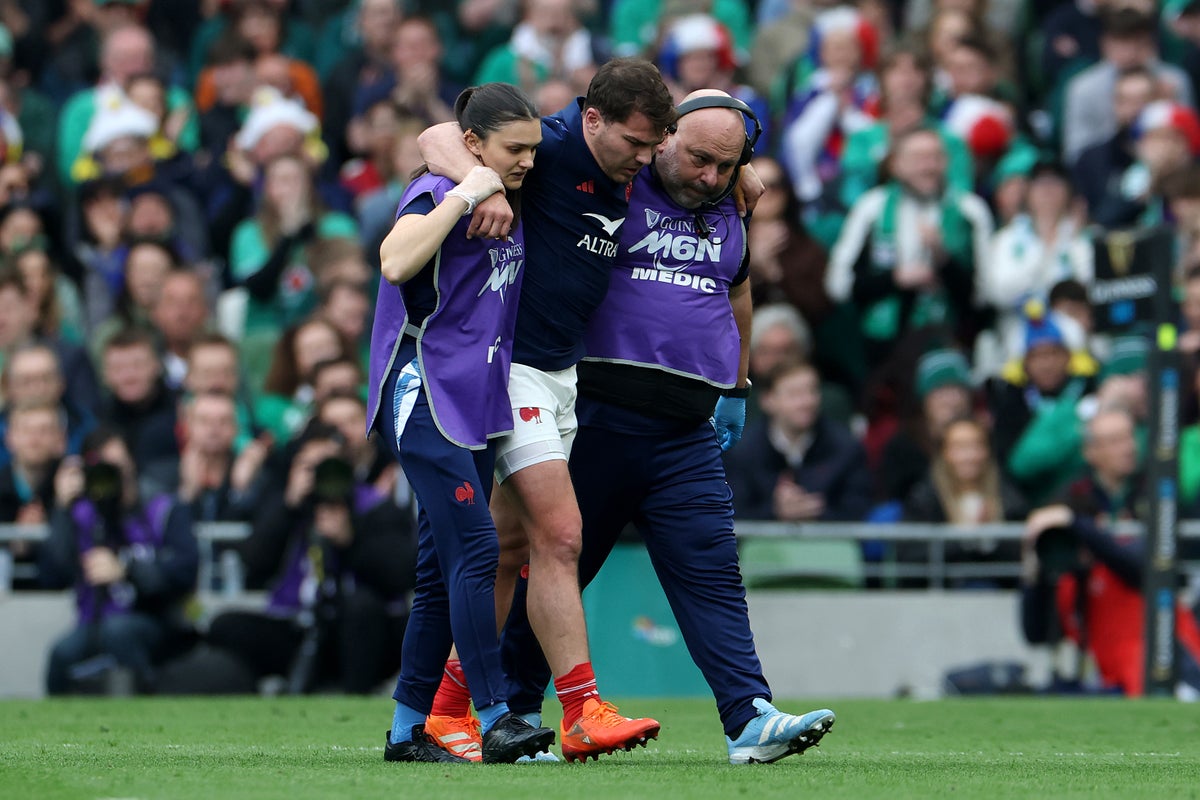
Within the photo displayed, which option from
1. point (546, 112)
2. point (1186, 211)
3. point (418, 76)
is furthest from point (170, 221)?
point (1186, 211)

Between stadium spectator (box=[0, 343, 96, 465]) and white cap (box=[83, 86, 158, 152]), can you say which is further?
white cap (box=[83, 86, 158, 152])

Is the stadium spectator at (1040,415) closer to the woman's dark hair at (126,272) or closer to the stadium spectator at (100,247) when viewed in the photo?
the woman's dark hair at (126,272)

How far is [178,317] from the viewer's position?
15.7 metres

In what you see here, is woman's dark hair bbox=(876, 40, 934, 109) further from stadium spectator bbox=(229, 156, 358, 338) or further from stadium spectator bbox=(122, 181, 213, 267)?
stadium spectator bbox=(122, 181, 213, 267)

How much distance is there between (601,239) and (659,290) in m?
0.29

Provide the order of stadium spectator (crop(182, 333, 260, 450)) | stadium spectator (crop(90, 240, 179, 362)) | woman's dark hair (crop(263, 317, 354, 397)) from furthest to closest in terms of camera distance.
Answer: stadium spectator (crop(90, 240, 179, 362))
woman's dark hair (crop(263, 317, 354, 397))
stadium spectator (crop(182, 333, 260, 450))

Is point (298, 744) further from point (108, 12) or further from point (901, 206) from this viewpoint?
point (108, 12)

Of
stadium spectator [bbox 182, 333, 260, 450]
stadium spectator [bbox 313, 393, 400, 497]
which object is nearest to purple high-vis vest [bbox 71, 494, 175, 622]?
stadium spectator [bbox 313, 393, 400, 497]

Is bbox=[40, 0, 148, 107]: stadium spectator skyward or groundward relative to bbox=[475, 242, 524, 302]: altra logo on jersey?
skyward

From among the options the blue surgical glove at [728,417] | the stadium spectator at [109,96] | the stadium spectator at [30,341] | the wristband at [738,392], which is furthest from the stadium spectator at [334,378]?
the wristband at [738,392]

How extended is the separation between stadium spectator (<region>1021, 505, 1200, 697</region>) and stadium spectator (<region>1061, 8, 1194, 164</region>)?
404cm

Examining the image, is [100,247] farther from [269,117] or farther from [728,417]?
[728,417]

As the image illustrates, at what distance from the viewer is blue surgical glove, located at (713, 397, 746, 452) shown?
8461 millimetres

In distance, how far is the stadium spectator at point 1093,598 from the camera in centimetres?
1302
